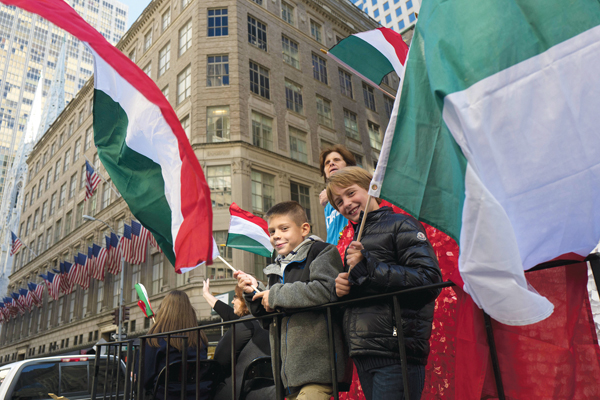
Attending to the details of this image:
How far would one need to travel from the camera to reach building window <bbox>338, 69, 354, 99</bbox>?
110ft

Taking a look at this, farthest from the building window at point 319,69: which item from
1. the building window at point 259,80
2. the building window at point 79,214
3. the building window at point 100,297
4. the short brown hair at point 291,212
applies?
the short brown hair at point 291,212

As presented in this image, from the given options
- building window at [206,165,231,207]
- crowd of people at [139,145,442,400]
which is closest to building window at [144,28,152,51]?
building window at [206,165,231,207]

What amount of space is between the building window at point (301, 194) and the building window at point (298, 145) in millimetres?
1915

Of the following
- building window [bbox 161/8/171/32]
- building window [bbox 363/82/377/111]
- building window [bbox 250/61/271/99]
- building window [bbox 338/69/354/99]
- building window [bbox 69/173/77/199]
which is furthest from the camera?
building window [bbox 69/173/77/199]

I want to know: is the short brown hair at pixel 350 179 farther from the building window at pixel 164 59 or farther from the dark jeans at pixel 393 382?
the building window at pixel 164 59

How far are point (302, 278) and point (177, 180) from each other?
54.7 inches

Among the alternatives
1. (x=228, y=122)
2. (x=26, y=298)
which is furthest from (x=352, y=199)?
(x=26, y=298)

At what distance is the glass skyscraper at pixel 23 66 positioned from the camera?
349ft

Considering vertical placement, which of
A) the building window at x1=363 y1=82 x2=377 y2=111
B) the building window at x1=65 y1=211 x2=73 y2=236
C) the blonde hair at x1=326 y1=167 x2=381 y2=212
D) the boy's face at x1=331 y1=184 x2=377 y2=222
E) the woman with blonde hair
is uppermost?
the building window at x1=363 y1=82 x2=377 y2=111

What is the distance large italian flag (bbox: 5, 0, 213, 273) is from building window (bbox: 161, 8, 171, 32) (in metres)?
30.0

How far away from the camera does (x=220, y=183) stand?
23.6 metres

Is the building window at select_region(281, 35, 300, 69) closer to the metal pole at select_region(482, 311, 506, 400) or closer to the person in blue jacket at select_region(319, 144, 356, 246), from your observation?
the person in blue jacket at select_region(319, 144, 356, 246)

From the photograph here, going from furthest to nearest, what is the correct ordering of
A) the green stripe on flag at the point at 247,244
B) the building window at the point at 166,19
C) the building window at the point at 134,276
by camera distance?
1. the building window at the point at 166,19
2. the building window at the point at 134,276
3. the green stripe on flag at the point at 247,244

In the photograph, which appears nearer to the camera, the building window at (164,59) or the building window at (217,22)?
the building window at (217,22)
